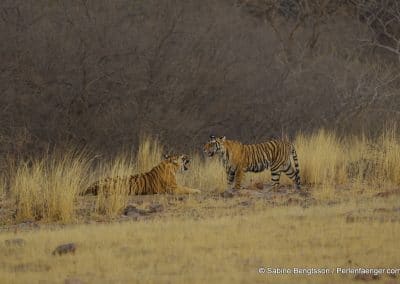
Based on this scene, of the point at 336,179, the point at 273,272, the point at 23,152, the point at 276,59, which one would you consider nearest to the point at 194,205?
the point at 336,179

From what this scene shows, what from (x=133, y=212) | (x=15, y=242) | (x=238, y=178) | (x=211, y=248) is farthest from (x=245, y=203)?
(x=15, y=242)

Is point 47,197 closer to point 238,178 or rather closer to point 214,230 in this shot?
point 214,230

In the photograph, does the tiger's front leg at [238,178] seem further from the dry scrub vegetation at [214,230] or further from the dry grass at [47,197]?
the dry grass at [47,197]

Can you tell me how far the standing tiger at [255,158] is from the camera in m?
15.5

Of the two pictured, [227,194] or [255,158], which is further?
[255,158]

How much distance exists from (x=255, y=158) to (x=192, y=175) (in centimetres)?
123

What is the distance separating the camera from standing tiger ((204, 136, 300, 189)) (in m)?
15.5

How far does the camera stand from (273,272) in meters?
8.68

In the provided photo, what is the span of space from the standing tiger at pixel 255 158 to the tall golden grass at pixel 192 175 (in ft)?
0.92

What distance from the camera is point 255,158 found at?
15.7 m

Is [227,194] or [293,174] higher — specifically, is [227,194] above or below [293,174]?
below

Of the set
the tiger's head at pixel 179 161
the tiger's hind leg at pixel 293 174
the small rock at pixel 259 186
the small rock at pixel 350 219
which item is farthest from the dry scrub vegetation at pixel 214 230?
the tiger's head at pixel 179 161

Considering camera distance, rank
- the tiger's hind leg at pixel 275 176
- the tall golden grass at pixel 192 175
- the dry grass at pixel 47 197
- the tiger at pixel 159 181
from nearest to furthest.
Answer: the dry grass at pixel 47 197 → the tall golden grass at pixel 192 175 → the tiger at pixel 159 181 → the tiger's hind leg at pixel 275 176

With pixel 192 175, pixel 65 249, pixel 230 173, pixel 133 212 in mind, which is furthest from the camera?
pixel 192 175
